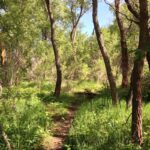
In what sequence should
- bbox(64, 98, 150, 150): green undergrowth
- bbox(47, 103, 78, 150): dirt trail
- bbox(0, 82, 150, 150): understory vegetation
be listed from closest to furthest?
1. bbox(64, 98, 150, 150): green undergrowth
2. bbox(0, 82, 150, 150): understory vegetation
3. bbox(47, 103, 78, 150): dirt trail

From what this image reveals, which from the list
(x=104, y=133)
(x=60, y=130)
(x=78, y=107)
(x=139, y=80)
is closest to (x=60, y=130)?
(x=60, y=130)

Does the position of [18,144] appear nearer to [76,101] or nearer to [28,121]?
[28,121]

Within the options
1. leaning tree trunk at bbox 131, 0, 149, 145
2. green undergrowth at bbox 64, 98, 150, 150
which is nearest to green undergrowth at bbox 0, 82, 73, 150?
green undergrowth at bbox 64, 98, 150, 150

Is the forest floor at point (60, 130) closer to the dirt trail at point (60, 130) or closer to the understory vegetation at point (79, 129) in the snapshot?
the dirt trail at point (60, 130)

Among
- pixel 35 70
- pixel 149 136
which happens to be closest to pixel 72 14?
pixel 35 70

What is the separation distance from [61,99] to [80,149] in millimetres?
10568

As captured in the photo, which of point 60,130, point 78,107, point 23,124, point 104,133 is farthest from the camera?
point 78,107

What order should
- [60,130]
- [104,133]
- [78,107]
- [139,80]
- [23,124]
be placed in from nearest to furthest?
[139,80]
[104,133]
[23,124]
[60,130]
[78,107]

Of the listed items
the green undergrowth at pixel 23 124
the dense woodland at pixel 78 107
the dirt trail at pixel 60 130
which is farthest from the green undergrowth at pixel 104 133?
the green undergrowth at pixel 23 124

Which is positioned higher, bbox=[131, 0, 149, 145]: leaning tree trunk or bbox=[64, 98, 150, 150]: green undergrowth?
bbox=[131, 0, 149, 145]: leaning tree trunk

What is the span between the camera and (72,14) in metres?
39.6

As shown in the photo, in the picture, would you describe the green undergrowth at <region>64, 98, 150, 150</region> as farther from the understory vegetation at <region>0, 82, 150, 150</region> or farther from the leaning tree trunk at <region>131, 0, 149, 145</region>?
the leaning tree trunk at <region>131, 0, 149, 145</region>

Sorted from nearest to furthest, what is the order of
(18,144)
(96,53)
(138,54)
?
1. (138,54)
2. (18,144)
3. (96,53)

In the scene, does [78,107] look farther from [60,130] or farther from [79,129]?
[79,129]
